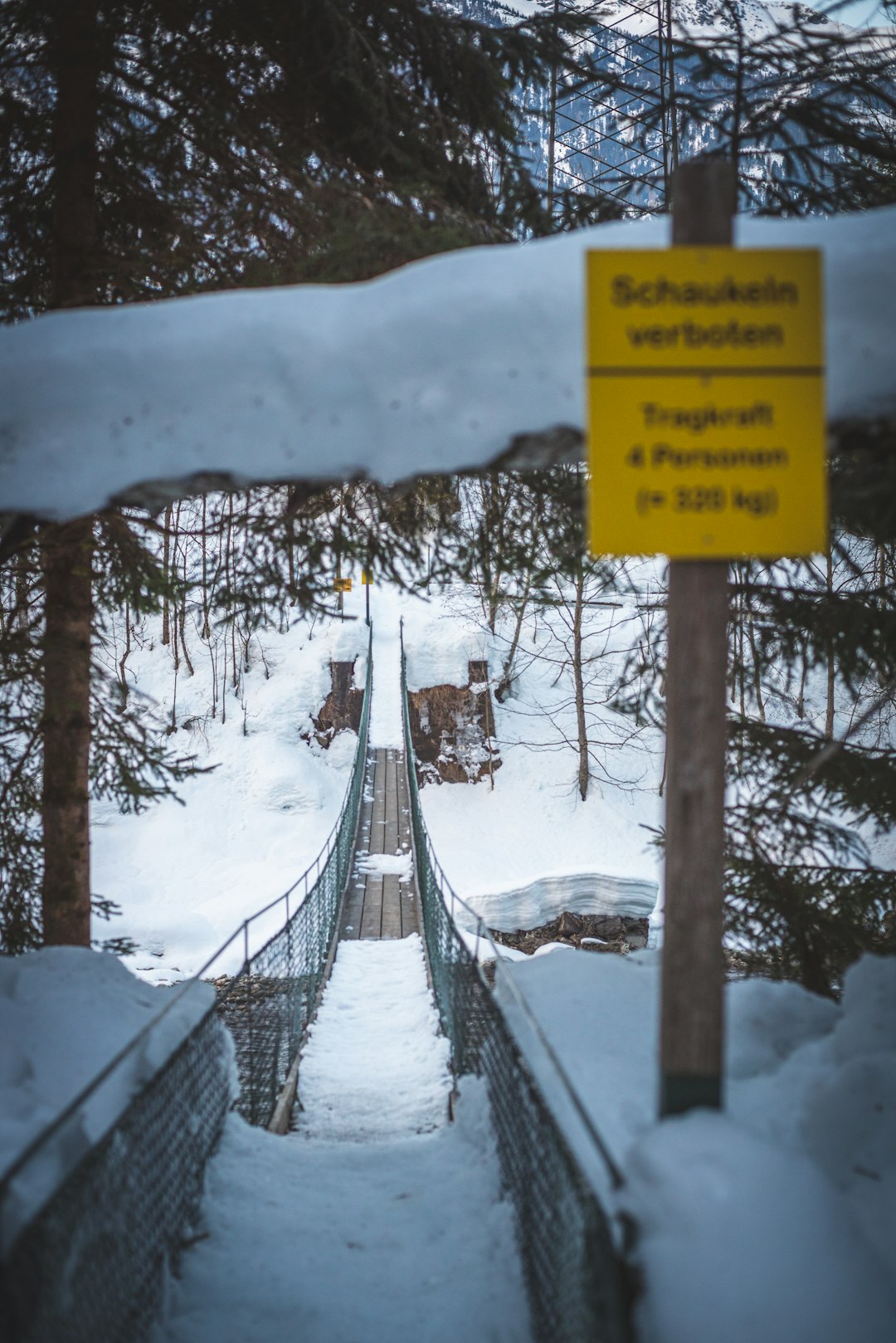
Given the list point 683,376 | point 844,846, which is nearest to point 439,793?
point 844,846

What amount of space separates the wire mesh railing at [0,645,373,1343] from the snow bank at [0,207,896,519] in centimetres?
148

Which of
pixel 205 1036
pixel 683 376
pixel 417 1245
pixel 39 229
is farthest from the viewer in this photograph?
pixel 39 229

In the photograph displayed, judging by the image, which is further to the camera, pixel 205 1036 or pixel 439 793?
pixel 439 793

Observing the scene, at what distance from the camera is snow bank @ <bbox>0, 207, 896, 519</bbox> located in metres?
1.82

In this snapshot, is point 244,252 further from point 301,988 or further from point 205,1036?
point 301,988

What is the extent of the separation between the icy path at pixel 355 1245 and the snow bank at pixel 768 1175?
2.43 ft

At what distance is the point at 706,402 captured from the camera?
5.35 ft

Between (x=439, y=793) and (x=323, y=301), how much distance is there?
1447cm

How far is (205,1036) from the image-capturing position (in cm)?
290

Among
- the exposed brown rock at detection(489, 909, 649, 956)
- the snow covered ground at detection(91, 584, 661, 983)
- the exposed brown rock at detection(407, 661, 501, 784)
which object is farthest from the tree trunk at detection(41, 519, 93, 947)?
the exposed brown rock at detection(407, 661, 501, 784)

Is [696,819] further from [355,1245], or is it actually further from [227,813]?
[227,813]

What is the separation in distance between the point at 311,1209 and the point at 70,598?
2928 mm

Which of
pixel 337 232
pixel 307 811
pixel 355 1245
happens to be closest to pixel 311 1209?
pixel 355 1245

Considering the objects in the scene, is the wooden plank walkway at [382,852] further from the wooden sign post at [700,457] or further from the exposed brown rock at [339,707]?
the wooden sign post at [700,457]
